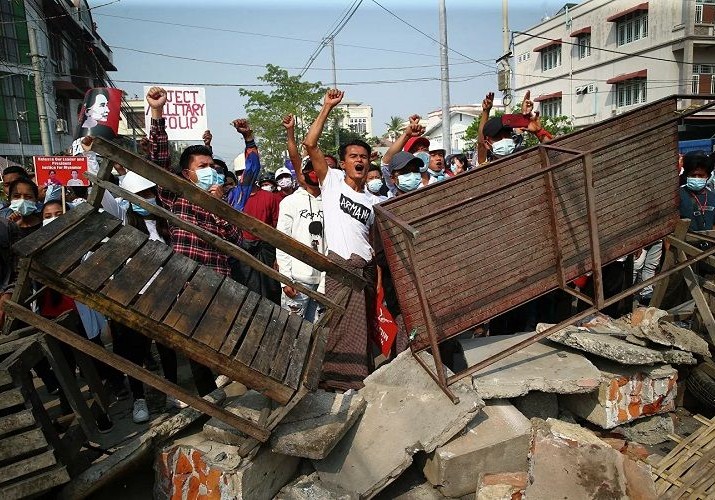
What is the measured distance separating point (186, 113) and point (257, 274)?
4714 mm

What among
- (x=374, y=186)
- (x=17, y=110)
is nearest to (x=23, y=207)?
(x=374, y=186)

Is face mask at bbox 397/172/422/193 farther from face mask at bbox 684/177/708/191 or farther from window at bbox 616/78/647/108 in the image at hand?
window at bbox 616/78/647/108

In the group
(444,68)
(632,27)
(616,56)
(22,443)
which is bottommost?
(22,443)

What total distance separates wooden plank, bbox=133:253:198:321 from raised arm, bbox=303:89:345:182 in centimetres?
129

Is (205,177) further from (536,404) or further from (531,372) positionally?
(536,404)

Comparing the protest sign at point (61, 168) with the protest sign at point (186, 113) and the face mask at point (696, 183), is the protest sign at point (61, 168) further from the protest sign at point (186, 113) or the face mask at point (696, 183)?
the face mask at point (696, 183)

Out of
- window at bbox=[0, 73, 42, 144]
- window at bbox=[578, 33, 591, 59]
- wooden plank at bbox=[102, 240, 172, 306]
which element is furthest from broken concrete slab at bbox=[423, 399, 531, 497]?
window at bbox=[578, 33, 591, 59]

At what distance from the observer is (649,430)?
343 centimetres

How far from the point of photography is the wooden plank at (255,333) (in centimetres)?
232

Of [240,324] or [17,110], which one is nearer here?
[240,324]

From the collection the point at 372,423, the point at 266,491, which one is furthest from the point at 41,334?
the point at 372,423

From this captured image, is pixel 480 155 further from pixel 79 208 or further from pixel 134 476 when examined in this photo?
pixel 134 476

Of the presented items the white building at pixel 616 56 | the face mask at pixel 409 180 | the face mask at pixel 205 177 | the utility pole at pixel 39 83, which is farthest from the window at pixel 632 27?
the face mask at pixel 205 177

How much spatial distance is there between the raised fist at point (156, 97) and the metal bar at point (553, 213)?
2.70 metres
